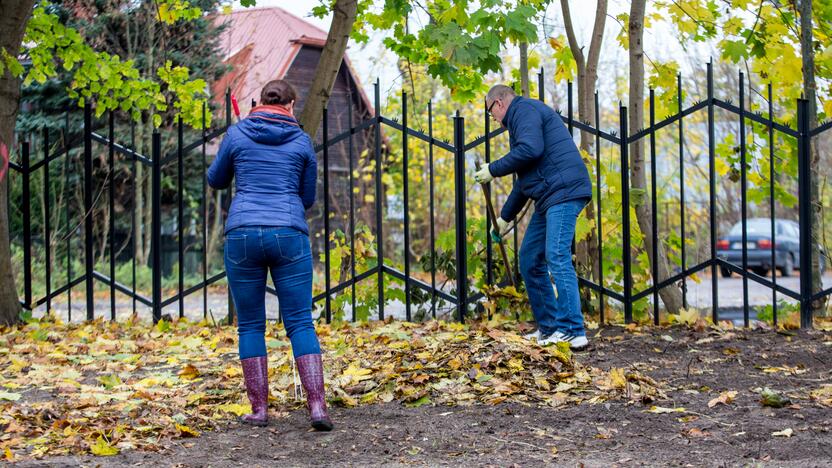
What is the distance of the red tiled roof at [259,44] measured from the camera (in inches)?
752

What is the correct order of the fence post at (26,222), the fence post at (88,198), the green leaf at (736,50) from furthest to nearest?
the fence post at (26,222) < the fence post at (88,198) < the green leaf at (736,50)

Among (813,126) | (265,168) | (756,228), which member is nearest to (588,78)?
(813,126)

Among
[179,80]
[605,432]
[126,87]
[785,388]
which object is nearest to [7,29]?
[126,87]

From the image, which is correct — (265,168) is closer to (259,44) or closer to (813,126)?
(813,126)

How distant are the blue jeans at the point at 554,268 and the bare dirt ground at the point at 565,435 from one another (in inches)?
30.2

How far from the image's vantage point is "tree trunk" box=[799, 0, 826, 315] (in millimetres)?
6926

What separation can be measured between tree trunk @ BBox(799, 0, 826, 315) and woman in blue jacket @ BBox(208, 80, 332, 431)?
14.0 feet

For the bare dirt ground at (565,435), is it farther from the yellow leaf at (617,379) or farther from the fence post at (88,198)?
the fence post at (88,198)

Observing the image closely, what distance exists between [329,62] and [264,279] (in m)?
3.50

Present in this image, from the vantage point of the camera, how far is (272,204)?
14.0 feet

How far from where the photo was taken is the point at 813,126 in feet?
22.9

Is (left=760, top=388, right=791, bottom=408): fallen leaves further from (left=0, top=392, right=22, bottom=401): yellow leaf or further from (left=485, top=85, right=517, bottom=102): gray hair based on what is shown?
(left=0, top=392, right=22, bottom=401): yellow leaf

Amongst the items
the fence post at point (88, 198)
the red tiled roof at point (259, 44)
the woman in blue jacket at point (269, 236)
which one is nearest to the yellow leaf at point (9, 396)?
the woman in blue jacket at point (269, 236)

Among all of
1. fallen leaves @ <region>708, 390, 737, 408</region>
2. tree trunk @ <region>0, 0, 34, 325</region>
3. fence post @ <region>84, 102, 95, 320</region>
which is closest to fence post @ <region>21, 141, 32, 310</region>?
tree trunk @ <region>0, 0, 34, 325</region>
